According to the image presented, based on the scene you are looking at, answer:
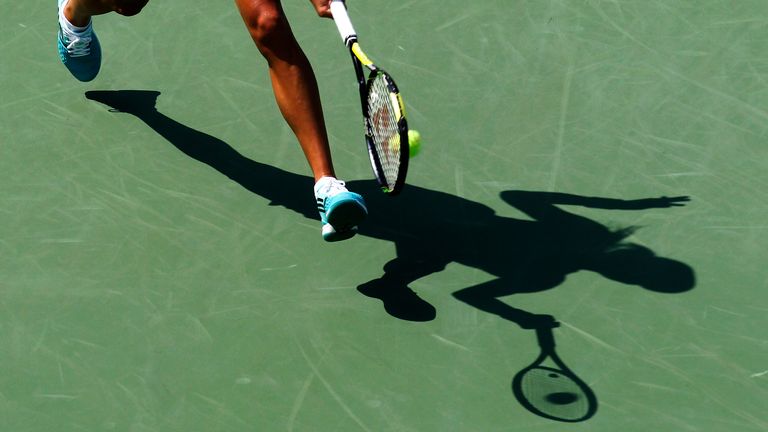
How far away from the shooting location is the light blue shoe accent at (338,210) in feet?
16.8

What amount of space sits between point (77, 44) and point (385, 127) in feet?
6.10

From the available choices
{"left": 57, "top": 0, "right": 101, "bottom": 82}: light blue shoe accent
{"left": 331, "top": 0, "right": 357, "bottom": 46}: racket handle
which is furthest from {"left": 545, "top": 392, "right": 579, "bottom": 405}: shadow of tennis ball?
{"left": 57, "top": 0, "right": 101, "bottom": 82}: light blue shoe accent

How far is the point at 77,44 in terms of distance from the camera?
629 cm

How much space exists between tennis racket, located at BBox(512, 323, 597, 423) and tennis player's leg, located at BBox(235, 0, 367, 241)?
2.99 ft

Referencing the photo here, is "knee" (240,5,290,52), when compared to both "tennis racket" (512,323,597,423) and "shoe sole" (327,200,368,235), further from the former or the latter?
"tennis racket" (512,323,597,423)

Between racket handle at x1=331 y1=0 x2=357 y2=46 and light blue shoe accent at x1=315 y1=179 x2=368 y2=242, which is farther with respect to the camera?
racket handle at x1=331 y1=0 x2=357 y2=46

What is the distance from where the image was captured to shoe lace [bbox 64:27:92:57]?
20.6 feet

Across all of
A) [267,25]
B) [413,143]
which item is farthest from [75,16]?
[413,143]

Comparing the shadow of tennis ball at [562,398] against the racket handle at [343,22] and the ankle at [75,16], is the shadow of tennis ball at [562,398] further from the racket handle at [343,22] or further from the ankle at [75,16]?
the ankle at [75,16]

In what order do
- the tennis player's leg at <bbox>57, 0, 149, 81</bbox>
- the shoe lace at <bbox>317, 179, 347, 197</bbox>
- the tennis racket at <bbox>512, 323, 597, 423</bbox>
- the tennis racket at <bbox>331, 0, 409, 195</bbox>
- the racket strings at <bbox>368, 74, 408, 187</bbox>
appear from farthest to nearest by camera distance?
the tennis player's leg at <bbox>57, 0, 149, 81</bbox> → the shoe lace at <bbox>317, 179, 347, 197</bbox> → the racket strings at <bbox>368, 74, 408, 187</bbox> → the tennis racket at <bbox>331, 0, 409, 195</bbox> → the tennis racket at <bbox>512, 323, 597, 423</bbox>

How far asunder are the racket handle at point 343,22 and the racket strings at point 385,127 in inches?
7.9

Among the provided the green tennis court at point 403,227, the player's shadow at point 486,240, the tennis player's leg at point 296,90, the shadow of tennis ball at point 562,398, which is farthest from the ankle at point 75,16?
the shadow of tennis ball at point 562,398

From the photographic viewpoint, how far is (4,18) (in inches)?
276

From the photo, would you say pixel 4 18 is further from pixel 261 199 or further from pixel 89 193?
pixel 261 199
